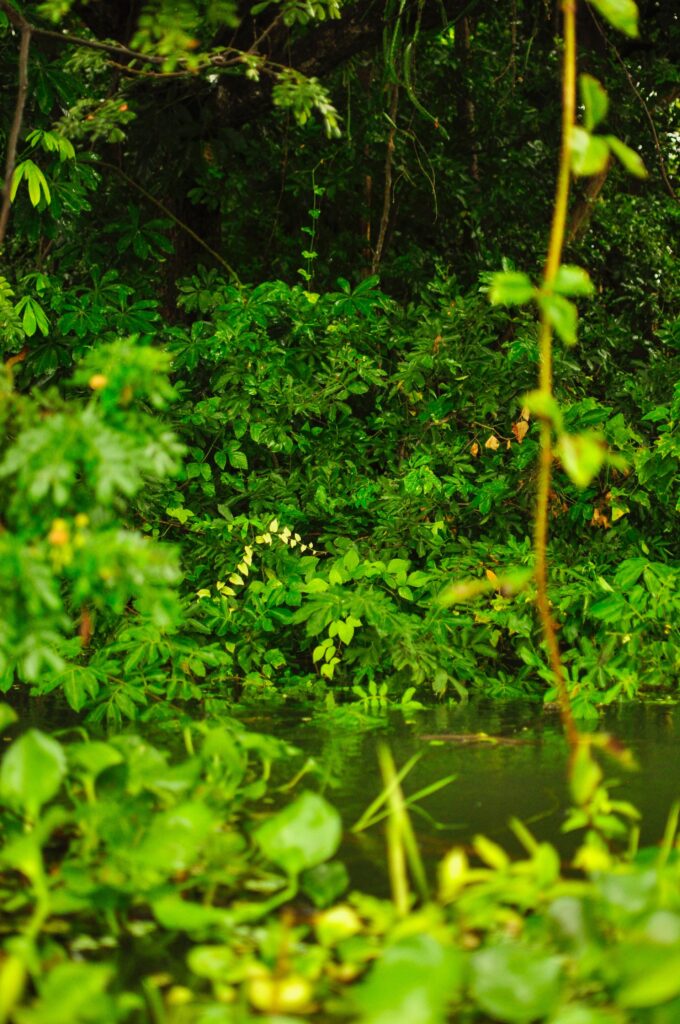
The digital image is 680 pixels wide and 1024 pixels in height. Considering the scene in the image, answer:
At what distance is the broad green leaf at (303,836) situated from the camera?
1.48 metres

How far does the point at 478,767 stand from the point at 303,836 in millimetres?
865

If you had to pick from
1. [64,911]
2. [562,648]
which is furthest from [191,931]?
[562,648]

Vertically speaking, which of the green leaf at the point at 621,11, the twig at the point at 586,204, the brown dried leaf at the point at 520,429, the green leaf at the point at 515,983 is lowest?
the brown dried leaf at the point at 520,429

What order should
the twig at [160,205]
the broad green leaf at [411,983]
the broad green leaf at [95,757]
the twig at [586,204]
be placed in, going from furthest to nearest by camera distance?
the twig at [586,204], the twig at [160,205], the broad green leaf at [95,757], the broad green leaf at [411,983]

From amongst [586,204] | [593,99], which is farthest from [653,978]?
[586,204]

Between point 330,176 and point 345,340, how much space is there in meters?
1.99

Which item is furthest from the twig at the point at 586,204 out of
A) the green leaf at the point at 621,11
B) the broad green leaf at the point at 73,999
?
the broad green leaf at the point at 73,999

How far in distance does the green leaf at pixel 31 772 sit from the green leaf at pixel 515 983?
567 mm

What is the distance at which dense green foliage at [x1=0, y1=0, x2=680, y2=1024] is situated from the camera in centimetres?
136

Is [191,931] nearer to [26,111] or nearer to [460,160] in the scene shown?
[26,111]

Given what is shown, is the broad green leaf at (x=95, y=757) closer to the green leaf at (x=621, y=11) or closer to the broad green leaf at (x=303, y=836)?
the broad green leaf at (x=303, y=836)

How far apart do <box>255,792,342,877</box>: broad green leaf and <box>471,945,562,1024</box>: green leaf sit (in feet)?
1.03

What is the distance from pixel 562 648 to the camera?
3754mm

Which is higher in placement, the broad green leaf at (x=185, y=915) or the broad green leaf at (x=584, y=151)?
the broad green leaf at (x=584, y=151)
